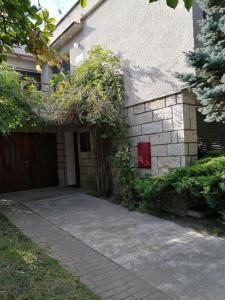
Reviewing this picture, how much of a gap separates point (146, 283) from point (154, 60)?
18.4 feet

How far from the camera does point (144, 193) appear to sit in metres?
6.18

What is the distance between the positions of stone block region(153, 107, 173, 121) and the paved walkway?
2.52 meters

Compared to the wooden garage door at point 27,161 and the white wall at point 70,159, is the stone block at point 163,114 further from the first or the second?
the wooden garage door at point 27,161

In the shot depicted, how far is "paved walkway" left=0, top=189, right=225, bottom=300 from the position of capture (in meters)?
3.45

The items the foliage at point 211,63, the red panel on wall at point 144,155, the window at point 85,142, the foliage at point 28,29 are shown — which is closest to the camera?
the foliage at point 28,29

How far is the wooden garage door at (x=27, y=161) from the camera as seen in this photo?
10.8m

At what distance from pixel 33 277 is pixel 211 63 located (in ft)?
16.1

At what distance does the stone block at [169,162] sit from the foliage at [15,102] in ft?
12.1

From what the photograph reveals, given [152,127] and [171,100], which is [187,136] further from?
[152,127]

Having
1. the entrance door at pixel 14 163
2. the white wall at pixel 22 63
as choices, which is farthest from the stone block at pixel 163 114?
the white wall at pixel 22 63

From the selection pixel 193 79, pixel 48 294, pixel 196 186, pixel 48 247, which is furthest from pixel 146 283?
pixel 193 79

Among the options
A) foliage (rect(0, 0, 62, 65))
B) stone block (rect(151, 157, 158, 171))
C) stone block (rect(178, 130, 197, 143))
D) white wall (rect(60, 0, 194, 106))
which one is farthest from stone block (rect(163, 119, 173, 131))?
foliage (rect(0, 0, 62, 65))

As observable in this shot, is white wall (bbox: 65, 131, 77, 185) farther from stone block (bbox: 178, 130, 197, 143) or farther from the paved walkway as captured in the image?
stone block (bbox: 178, 130, 197, 143)

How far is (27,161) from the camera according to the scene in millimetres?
11289
